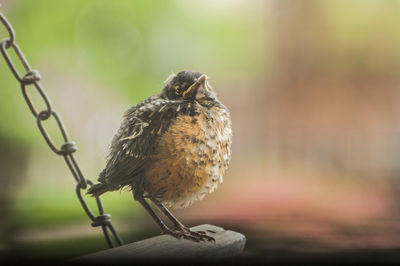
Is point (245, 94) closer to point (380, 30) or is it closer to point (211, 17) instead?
point (211, 17)

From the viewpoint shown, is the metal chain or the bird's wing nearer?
the metal chain

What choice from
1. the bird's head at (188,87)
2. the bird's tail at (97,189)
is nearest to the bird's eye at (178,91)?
the bird's head at (188,87)

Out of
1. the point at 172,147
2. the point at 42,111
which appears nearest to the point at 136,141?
the point at 172,147

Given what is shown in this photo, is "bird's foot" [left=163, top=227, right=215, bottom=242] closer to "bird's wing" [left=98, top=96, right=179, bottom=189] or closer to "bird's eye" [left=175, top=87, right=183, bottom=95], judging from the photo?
"bird's wing" [left=98, top=96, right=179, bottom=189]

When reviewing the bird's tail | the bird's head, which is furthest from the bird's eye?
the bird's tail

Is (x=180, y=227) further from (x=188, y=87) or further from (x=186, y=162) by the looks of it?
(x=188, y=87)

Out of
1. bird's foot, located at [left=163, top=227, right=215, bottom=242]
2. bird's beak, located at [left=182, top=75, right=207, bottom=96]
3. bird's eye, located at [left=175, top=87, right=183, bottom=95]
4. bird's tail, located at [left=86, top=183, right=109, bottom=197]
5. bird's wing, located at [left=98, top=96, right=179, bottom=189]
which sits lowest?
bird's foot, located at [left=163, top=227, right=215, bottom=242]
